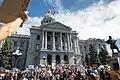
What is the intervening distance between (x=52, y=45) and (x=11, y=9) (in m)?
54.8

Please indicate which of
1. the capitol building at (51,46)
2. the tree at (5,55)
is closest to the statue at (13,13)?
the tree at (5,55)


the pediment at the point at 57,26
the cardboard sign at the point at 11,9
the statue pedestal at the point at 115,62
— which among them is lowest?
the statue pedestal at the point at 115,62

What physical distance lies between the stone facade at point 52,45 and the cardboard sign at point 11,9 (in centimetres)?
4937

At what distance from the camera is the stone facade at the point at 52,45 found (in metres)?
52.7

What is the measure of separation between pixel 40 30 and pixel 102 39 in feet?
110

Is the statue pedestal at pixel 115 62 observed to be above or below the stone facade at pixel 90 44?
below

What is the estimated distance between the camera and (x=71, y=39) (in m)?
61.9

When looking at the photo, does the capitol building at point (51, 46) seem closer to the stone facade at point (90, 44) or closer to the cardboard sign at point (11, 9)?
the stone facade at point (90, 44)

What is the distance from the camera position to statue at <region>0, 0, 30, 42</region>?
972 mm

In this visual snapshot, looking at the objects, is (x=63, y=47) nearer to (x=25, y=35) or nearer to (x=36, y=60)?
(x=36, y=60)

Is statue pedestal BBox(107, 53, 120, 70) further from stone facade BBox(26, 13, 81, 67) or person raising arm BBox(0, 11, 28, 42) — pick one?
stone facade BBox(26, 13, 81, 67)

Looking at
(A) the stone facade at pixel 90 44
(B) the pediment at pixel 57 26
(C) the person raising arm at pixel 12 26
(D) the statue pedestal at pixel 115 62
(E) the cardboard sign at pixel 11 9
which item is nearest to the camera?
(C) the person raising arm at pixel 12 26

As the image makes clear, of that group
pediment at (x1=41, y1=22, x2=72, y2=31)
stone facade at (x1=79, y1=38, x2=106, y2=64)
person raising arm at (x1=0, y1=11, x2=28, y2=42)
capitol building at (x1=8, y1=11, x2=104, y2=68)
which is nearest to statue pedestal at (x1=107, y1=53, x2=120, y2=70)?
person raising arm at (x1=0, y1=11, x2=28, y2=42)

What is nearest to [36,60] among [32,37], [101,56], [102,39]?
[32,37]
